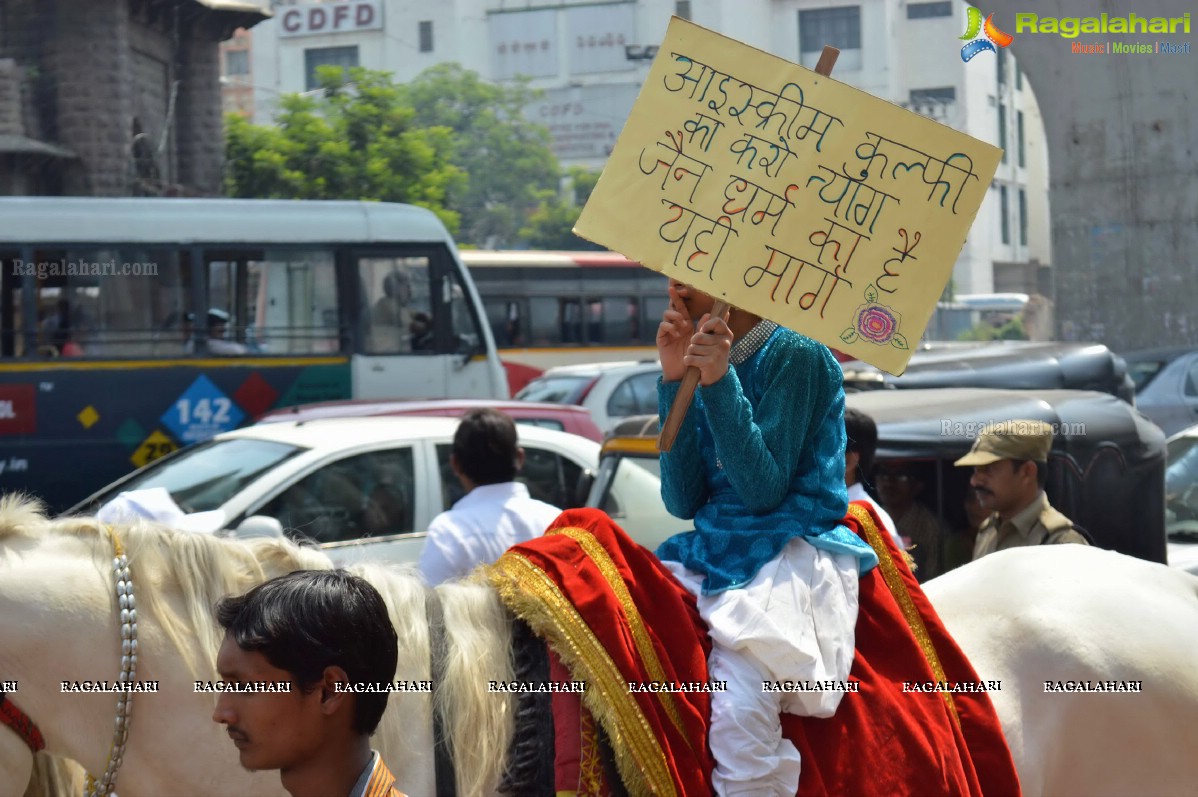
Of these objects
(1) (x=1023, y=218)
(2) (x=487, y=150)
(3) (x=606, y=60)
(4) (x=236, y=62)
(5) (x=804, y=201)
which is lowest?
(5) (x=804, y=201)

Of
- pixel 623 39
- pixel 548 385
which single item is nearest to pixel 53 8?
pixel 548 385

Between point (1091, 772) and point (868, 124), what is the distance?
1.70 m

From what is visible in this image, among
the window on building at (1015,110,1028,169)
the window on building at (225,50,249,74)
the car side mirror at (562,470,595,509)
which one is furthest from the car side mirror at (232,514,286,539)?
the window on building at (225,50,249,74)

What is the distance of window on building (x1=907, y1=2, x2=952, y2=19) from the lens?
1921 inches

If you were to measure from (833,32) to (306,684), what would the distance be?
47.0 m

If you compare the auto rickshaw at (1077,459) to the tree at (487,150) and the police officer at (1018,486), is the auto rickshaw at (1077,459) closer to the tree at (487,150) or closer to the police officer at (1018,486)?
the police officer at (1018,486)

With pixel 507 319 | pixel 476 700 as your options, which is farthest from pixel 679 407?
pixel 507 319

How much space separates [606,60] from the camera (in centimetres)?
5253

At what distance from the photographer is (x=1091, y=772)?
10.2ft

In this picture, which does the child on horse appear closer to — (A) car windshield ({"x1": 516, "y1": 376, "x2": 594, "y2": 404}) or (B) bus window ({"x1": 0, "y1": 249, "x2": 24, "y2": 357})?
(B) bus window ({"x1": 0, "y1": 249, "x2": 24, "y2": 357})

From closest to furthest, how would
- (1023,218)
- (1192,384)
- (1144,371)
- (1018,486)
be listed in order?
(1018,486) → (1192,384) → (1144,371) → (1023,218)

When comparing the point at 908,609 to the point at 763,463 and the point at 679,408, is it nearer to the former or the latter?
the point at 763,463

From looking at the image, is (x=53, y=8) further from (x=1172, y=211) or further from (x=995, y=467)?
(x=995, y=467)

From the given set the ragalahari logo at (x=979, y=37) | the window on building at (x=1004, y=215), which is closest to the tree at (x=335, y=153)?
the ragalahari logo at (x=979, y=37)
